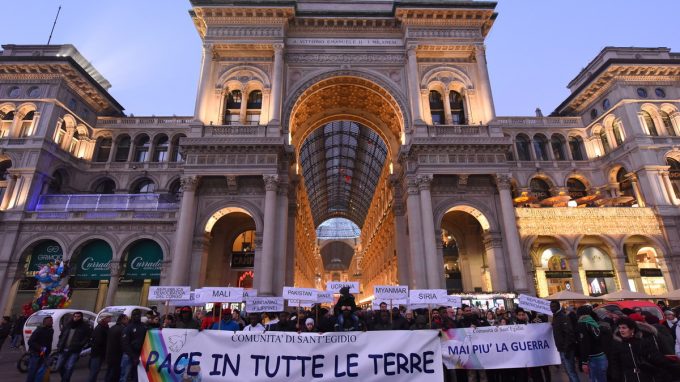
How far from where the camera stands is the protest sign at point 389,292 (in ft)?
42.3

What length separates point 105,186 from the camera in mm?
37406

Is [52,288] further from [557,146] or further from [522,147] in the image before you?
[557,146]

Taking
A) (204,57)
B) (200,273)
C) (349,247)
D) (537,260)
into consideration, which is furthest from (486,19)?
(349,247)

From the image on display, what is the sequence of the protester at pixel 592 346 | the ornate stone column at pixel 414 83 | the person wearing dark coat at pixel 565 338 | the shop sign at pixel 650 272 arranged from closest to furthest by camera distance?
the protester at pixel 592 346 → the person wearing dark coat at pixel 565 338 → the ornate stone column at pixel 414 83 → the shop sign at pixel 650 272

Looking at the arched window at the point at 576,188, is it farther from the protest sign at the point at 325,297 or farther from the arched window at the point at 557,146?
the protest sign at the point at 325,297

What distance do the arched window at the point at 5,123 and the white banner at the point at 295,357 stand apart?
3602 centimetres

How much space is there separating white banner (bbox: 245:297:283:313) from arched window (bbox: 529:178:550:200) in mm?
31217

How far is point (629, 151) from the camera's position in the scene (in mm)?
32375

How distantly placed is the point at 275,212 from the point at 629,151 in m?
30.8

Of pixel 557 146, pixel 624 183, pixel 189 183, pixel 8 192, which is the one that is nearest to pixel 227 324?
pixel 189 183

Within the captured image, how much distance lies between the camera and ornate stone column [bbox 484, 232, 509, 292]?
2423 cm

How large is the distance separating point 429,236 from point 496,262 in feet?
16.5

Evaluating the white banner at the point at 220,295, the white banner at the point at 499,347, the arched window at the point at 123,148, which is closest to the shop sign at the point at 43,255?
the arched window at the point at 123,148

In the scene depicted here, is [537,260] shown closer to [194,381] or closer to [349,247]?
[194,381]
